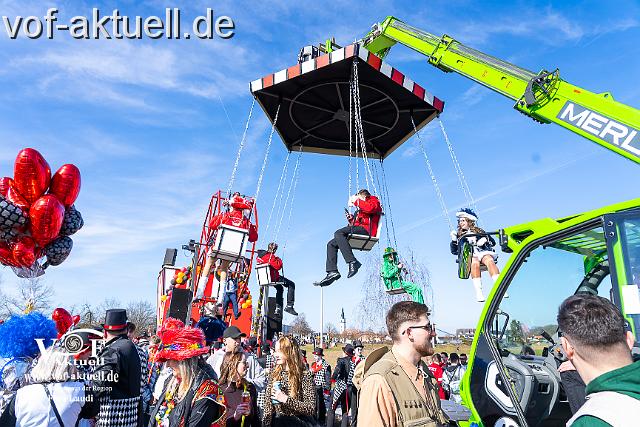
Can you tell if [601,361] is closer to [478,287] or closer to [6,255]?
[478,287]

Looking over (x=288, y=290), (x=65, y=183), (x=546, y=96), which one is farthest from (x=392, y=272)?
(x=65, y=183)

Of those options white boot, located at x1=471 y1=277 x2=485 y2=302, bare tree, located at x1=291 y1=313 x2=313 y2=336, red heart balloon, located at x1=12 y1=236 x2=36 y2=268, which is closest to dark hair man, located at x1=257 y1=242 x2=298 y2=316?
red heart balloon, located at x1=12 y1=236 x2=36 y2=268

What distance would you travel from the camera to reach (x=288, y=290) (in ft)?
39.5

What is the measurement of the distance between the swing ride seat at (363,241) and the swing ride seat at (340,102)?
10.1ft

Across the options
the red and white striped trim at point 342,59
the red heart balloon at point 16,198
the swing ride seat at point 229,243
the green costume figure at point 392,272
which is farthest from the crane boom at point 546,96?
the red heart balloon at point 16,198

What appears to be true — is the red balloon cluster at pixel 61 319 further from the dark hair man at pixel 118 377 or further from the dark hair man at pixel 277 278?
the dark hair man at pixel 277 278

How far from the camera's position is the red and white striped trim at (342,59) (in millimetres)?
8219

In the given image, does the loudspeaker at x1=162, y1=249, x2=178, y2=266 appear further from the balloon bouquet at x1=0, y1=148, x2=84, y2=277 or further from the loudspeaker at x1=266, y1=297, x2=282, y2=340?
the balloon bouquet at x1=0, y1=148, x2=84, y2=277

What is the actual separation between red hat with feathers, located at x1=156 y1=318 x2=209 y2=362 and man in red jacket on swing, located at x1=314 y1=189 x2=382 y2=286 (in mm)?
4888

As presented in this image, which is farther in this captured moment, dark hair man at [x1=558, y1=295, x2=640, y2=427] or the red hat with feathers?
the red hat with feathers

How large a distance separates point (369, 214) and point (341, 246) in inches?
31.7

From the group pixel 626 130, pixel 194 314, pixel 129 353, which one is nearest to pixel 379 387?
pixel 129 353

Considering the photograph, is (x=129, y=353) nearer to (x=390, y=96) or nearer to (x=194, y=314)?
(x=390, y=96)

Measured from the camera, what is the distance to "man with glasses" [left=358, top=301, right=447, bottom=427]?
221 cm
